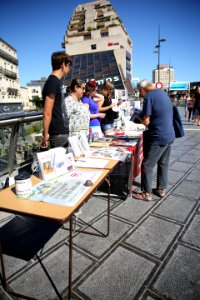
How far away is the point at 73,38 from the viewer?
215 ft

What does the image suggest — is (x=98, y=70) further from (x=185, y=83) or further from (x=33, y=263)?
(x=33, y=263)

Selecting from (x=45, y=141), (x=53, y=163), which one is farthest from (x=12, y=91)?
(x=53, y=163)

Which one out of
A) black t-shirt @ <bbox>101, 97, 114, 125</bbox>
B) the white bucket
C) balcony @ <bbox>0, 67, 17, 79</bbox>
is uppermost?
balcony @ <bbox>0, 67, 17, 79</bbox>

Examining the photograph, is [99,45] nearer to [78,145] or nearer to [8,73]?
[8,73]

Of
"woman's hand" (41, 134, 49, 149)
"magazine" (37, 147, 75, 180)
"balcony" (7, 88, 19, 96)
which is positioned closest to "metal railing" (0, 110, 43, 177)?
"woman's hand" (41, 134, 49, 149)

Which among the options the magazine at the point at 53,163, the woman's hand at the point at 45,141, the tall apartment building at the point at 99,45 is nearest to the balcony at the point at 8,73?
the tall apartment building at the point at 99,45

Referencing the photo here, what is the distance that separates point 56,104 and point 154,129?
126 cm

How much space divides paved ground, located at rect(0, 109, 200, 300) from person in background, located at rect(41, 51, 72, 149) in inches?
38.9

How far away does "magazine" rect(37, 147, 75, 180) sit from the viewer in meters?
1.61

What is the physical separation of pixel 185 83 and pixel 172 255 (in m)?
49.0

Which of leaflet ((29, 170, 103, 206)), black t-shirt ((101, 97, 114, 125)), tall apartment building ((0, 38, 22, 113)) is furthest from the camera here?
tall apartment building ((0, 38, 22, 113))

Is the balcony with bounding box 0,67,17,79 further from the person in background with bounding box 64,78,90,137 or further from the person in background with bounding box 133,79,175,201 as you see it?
the person in background with bounding box 133,79,175,201

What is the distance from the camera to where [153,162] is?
2.74 m

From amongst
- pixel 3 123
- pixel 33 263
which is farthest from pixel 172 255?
pixel 3 123
